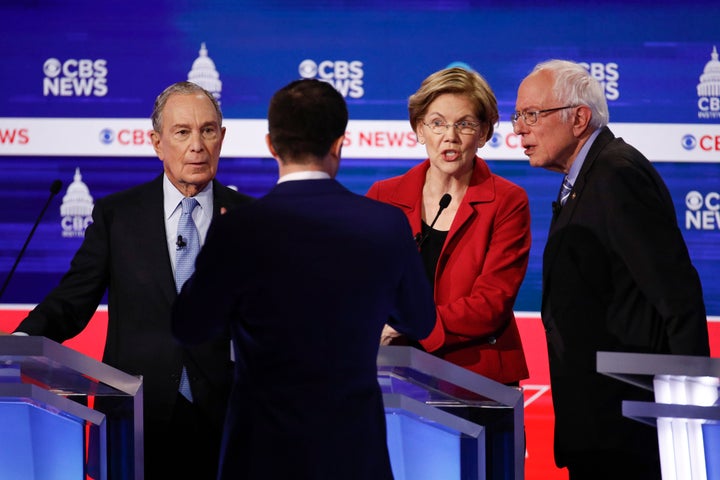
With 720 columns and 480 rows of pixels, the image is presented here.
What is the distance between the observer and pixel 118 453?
98.9 inches

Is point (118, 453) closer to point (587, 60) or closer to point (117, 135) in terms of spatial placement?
point (117, 135)

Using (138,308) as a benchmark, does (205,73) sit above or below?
above

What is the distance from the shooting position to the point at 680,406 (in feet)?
7.67

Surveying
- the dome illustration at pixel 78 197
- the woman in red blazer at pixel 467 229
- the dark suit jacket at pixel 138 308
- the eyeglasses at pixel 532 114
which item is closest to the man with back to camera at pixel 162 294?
the dark suit jacket at pixel 138 308

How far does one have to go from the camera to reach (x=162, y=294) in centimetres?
303

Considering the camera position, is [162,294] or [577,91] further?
[577,91]

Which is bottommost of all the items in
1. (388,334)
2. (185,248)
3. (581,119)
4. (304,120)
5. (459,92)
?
(388,334)

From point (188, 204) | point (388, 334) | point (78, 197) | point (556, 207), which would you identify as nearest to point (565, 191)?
point (556, 207)

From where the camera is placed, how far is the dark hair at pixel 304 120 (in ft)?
6.89

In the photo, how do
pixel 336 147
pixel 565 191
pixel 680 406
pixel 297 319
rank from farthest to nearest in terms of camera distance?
pixel 565 191
pixel 680 406
pixel 336 147
pixel 297 319

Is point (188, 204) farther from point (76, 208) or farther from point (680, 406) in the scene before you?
point (76, 208)

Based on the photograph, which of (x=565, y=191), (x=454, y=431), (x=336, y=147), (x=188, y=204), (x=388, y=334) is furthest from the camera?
(x=565, y=191)

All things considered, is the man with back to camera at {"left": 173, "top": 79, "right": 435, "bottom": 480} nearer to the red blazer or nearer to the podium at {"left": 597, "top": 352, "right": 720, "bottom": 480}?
the podium at {"left": 597, "top": 352, "right": 720, "bottom": 480}

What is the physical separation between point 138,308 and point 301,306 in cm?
113
